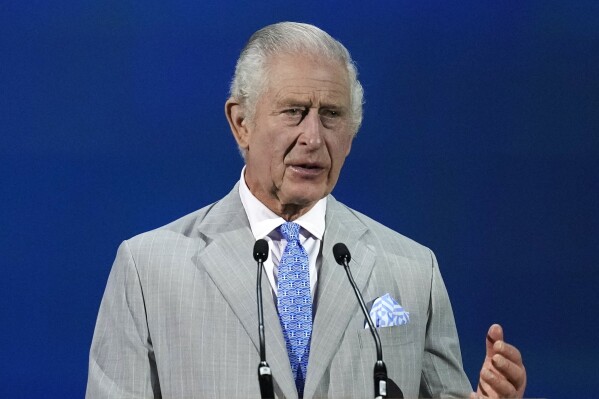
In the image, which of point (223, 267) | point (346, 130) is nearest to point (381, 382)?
point (223, 267)

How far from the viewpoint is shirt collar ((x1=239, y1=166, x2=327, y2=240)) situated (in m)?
2.22

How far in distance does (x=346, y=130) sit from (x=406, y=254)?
1.01ft

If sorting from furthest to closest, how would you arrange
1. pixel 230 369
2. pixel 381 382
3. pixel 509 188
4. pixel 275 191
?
1. pixel 509 188
2. pixel 275 191
3. pixel 230 369
4. pixel 381 382

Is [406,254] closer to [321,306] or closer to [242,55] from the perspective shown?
[321,306]

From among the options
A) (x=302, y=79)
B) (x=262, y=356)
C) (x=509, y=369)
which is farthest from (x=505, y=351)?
(x=302, y=79)

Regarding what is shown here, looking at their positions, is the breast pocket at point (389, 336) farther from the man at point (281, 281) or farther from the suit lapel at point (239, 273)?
the suit lapel at point (239, 273)

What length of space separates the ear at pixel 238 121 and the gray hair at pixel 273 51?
0.06 ft

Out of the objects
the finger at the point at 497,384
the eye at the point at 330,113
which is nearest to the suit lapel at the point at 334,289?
the eye at the point at 330,113

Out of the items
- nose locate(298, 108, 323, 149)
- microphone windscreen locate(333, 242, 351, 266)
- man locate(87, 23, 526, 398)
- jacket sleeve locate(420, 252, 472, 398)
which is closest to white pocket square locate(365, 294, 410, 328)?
man locate(87, 23, 526, 398)

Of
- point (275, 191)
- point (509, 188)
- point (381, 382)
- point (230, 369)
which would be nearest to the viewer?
point (381, 382)

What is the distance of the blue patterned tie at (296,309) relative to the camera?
207 cm

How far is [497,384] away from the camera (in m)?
1.86

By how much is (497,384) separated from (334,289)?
414mm

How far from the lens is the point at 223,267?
2.13 meters
